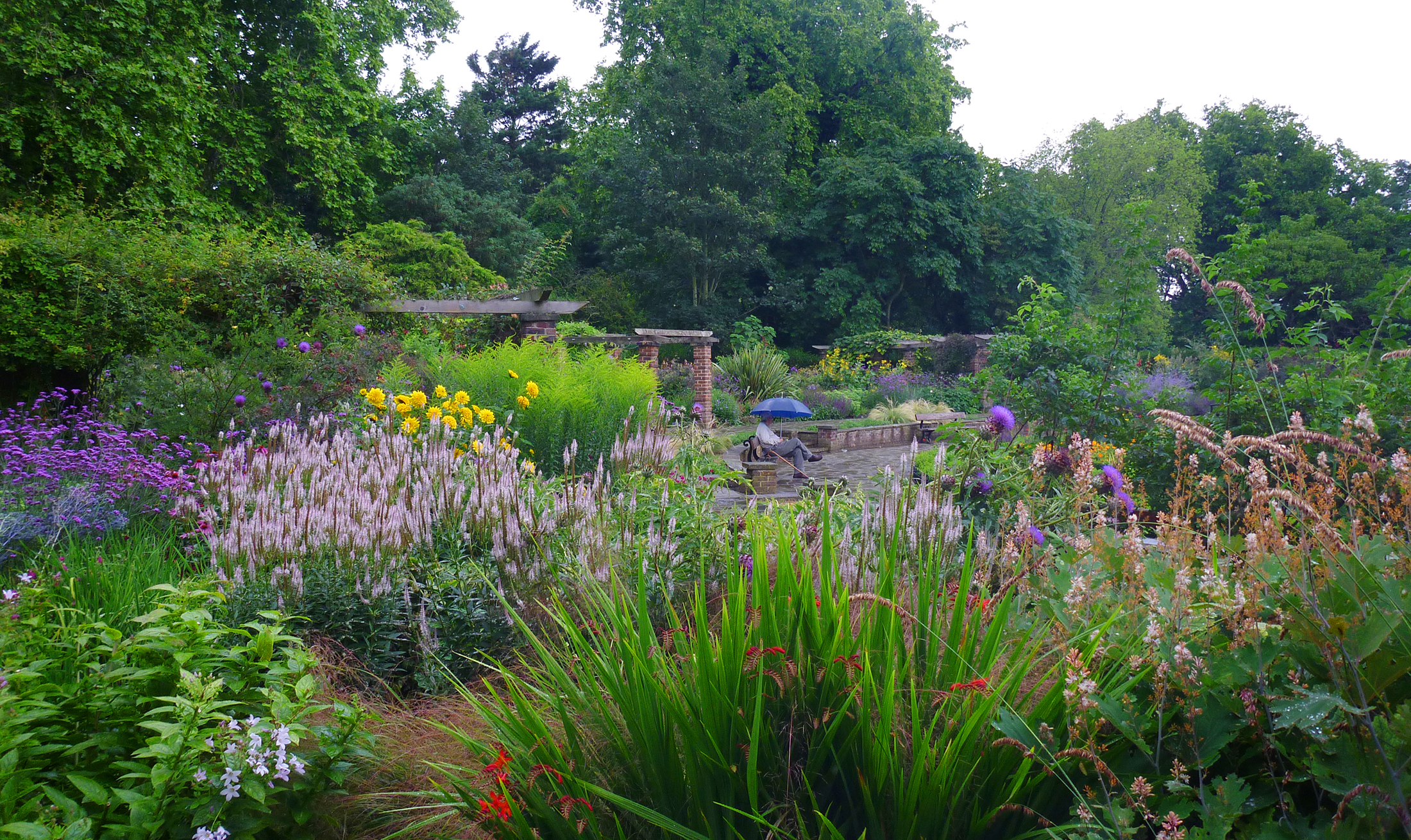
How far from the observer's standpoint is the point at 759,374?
1758 centimetres

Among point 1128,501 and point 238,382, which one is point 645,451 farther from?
point 238,382

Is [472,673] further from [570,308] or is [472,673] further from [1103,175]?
[1103,175]

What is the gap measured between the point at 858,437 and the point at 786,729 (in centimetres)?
1190

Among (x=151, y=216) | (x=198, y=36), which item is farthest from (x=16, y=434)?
(x=198, y=36)

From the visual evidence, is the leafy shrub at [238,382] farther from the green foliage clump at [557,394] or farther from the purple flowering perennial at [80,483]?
the green foliage clump at [557,394]

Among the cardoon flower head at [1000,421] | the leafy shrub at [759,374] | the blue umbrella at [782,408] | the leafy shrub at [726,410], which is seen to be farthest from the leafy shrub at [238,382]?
the leafy shrub at [759,374]

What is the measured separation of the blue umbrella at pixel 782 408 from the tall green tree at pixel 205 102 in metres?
11.5

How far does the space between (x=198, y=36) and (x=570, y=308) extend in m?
10.4

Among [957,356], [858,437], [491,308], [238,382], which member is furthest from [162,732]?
[957,356]

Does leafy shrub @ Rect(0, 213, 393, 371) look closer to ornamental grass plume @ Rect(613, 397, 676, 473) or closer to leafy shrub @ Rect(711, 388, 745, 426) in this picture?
→ ornamental grass plume @ Rect(613, 397, 676, 473)

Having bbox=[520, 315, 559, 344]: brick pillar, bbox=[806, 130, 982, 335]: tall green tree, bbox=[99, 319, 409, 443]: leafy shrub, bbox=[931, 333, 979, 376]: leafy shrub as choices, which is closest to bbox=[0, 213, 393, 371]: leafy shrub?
bbox=[99, 319, 409, 443]: leafy shrub

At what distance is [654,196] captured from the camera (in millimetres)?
24531

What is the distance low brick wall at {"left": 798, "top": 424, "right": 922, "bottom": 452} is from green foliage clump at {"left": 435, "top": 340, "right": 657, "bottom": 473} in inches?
212

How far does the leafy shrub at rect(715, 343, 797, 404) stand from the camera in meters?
17.3
